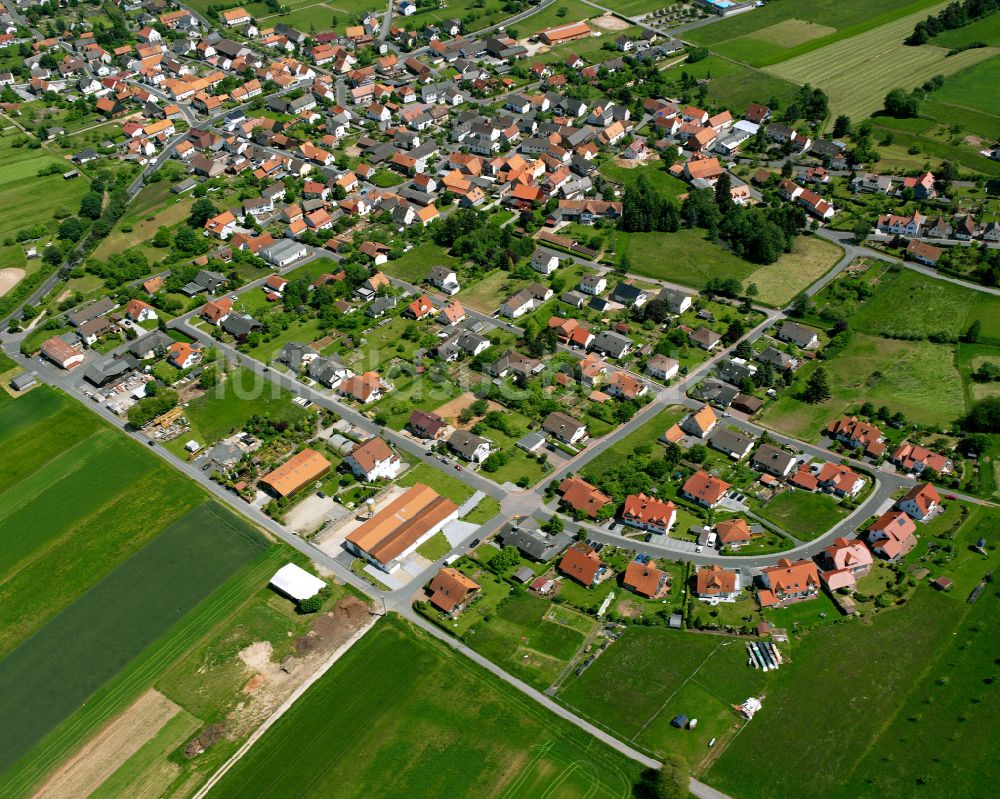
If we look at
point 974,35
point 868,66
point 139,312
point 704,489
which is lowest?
point 704,489

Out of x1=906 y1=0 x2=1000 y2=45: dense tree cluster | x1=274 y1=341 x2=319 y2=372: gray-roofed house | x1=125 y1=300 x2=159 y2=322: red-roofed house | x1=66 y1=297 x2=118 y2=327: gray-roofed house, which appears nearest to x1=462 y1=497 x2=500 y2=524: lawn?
x1=274 y1=341 x2=319 y2=372: gray-roofed house

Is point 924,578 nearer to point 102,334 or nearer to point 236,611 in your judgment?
point 236,611

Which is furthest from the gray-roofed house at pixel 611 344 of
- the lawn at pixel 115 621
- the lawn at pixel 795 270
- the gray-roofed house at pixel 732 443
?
the lawn at pixel 115 621

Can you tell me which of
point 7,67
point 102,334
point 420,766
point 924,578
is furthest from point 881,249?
point 7,67

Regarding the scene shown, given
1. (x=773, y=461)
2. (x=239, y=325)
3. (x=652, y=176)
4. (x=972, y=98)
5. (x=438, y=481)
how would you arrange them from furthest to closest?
(x=972, y=98) → (x=652, y=176) → (x=239, y=325) → (x=438, y=481) → (x=773, y=461)

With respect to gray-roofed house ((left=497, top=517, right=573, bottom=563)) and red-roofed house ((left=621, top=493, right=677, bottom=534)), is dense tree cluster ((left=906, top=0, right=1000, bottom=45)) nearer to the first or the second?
red-roofed house ((left=621, top=493, right=677, bottom=534))

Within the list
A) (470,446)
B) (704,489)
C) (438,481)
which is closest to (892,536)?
(704,489)

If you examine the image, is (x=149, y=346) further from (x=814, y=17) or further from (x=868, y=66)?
(x=814, y=17)
